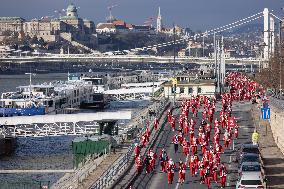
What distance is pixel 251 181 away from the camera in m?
22.7

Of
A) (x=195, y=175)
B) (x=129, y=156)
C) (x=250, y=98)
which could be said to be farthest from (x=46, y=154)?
(x=250, y=98)

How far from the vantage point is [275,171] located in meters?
28.2

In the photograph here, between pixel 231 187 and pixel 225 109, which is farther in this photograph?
pixel 225 109

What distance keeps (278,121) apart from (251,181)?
42.1 feet

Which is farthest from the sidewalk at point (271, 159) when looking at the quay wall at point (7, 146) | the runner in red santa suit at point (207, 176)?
the quay wall at point (7, 146)

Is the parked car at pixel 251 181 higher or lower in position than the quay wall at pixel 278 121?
lower

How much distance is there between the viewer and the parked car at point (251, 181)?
22547mm

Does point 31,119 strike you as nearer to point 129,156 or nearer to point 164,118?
point 164,118

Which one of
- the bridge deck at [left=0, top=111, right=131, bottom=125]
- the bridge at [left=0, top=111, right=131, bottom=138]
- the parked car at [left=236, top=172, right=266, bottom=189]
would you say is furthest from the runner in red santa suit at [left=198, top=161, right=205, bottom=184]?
the bridge deck at [left=0, top=111, right=131, bottom=125]

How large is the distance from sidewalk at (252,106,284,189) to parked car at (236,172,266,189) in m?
2.28

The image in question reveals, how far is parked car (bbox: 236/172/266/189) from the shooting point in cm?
2255

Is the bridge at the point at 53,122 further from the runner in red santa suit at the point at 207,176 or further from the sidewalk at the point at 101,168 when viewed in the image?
the runner in red santa suit at the point at 207,176

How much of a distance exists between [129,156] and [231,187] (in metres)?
6.68

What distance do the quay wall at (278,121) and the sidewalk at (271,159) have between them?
280 mm
